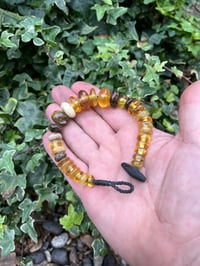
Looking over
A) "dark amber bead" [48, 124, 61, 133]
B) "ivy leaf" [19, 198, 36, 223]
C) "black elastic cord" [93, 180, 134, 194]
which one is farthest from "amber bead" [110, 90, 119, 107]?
"ivy leaf" [19, 198, 36, 223]

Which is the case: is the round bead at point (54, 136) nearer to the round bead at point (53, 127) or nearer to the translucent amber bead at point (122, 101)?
the round bead at point (53, 127)

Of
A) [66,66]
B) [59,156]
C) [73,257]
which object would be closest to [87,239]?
[73,257]

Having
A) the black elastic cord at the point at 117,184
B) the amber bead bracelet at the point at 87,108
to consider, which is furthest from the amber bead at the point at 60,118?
the black elastic cord at the point at 117,184

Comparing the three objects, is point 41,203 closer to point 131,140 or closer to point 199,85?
point 131,140

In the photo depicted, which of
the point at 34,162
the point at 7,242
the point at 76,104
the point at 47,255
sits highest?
the point at 76,104

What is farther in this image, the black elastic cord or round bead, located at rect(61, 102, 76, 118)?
round bead, located at rect(61, 102, 76, 118)

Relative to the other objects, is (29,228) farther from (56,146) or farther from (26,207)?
(56,146)

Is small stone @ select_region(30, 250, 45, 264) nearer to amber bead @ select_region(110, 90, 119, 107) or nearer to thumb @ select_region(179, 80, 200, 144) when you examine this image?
amber bead @ select_region(110, 90, 119, 107)
